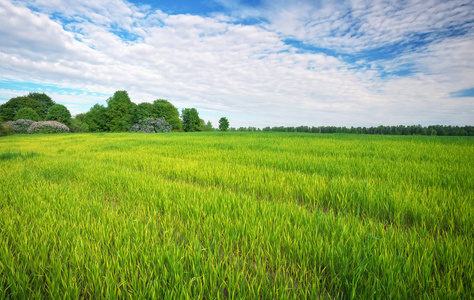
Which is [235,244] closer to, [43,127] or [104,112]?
[43,127]

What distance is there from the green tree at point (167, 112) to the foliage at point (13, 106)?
32452mm

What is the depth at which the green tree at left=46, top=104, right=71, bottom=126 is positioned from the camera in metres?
47.1

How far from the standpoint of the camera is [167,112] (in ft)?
184

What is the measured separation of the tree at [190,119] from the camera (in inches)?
2719

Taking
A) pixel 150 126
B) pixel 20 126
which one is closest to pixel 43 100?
pixel 20 126

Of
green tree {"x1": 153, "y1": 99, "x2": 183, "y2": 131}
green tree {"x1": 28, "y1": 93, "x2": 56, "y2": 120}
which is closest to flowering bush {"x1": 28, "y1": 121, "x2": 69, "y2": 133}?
green tree {"x1": 153, "y1": 99, "x2": 183, "y2": 131}

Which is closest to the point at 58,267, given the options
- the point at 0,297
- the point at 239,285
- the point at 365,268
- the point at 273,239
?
the point at 0,297

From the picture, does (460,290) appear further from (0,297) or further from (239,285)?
(0,297)

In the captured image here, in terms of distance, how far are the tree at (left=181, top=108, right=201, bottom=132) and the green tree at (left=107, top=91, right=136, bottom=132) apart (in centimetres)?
2064

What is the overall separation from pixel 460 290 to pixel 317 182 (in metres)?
2.15

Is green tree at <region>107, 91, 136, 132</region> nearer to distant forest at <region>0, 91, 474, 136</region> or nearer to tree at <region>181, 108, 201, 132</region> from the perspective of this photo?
distant forest at <region>0, 91, 474, 136</region>

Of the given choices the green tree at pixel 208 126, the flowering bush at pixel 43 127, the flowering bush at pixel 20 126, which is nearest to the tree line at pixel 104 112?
the flowering bush at pixel 20 126

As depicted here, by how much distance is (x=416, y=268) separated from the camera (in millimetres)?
1300

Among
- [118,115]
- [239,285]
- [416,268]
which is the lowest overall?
[239,285]
